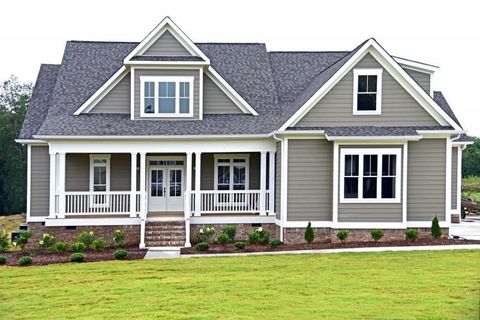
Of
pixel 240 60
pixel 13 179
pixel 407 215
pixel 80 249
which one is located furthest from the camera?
pixel 13 179

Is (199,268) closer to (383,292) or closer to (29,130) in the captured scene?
(383,292)

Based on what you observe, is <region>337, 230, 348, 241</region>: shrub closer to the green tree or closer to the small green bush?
the small green bush

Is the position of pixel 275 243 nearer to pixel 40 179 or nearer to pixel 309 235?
pixel 309 235

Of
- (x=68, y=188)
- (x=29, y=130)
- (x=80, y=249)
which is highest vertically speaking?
(x=29, y=130)

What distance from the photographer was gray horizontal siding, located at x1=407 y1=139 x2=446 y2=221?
21609mm

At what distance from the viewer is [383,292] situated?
12766 mm

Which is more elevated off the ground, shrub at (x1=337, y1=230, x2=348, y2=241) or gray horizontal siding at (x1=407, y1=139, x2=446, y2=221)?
gray horizontal siding at (x1=407, y1=139, x2=446, y2=221)

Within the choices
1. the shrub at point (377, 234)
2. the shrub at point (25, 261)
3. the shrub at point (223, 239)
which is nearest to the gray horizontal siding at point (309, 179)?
the shrub at point (377, 234)

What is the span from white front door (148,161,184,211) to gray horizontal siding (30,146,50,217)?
162 inches

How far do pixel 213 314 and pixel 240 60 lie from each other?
60.6ft

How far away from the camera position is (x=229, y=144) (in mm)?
23453

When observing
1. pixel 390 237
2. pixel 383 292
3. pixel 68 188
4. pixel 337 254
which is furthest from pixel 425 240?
pixel 68 188

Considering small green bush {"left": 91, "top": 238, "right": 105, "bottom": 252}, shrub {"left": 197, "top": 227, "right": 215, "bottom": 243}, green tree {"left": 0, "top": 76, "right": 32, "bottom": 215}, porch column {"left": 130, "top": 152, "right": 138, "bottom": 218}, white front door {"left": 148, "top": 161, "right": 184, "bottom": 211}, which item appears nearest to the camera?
small green bush {"left": 91, "top": 238, "right": 105, "bottom": 252}

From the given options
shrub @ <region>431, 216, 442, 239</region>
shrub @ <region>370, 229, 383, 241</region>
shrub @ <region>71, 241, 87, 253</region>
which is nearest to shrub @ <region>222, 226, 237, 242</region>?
shrub @ <region>370, 229, 383, 241</region>
